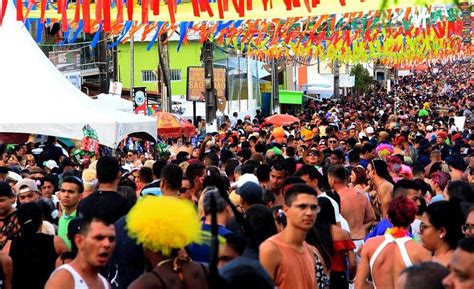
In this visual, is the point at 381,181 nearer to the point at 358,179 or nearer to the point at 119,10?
the point at 358,179

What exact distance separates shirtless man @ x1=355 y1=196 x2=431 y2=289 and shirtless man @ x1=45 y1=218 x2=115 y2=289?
2266 mm

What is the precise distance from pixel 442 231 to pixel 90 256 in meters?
2.29

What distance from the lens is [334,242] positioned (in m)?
9.48

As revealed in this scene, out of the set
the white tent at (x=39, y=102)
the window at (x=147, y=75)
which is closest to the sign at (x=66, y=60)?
the window at (x=147, y=75)

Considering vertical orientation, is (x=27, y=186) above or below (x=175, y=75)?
above

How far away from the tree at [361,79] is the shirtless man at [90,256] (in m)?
73.5

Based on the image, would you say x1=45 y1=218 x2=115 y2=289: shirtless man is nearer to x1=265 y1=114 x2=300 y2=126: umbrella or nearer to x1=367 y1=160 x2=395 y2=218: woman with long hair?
x1=367 y1=160 x2=395 y2=218: woman with long hair

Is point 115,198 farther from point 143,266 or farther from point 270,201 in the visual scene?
point 270,201

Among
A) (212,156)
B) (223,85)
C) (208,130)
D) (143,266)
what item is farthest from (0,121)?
(223,85)

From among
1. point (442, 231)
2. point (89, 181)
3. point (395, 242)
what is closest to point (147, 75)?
point (89, 181)

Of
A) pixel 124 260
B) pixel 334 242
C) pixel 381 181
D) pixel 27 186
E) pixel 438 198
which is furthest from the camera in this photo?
pixel 381 181

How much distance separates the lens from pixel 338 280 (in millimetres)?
9773

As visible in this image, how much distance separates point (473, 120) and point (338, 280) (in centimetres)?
3099

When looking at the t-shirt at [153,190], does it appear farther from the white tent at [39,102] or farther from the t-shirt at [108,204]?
the white tent at [39,102]
